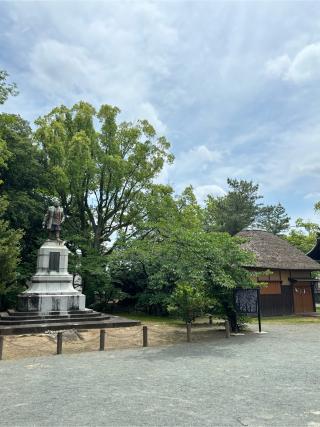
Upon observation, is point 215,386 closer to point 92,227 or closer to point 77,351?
point 77,351

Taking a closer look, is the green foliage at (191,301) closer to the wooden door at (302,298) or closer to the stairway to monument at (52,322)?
the stairway to monument at (52,322)

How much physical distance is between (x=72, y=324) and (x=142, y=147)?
15.7 m

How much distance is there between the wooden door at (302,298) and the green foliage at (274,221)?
Answer: 2331 cm

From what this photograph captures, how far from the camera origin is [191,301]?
547 inches

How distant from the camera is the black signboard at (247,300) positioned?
1410cm

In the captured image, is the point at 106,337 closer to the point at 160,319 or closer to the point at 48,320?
the point at 48,320

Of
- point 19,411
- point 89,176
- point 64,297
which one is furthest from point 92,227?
point 19,411

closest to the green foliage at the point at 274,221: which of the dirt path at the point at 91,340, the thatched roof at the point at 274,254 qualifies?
the thatched roof at the point at 274,254

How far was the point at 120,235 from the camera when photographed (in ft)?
88.4

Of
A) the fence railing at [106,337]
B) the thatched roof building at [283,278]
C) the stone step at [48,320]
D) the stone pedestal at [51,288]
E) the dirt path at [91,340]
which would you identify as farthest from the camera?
the thatched roof building at [283,278]

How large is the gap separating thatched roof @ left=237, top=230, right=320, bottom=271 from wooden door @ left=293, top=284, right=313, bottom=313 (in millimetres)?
1556

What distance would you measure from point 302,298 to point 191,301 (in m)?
14.7

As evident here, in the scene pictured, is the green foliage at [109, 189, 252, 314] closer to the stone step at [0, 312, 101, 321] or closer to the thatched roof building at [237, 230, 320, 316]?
the stone step at [0, 312, 101, 321]

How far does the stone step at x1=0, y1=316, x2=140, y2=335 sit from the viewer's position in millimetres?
13742
